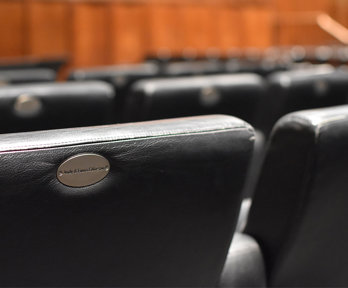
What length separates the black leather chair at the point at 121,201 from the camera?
0.34 metres

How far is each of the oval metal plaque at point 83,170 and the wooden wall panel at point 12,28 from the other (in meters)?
3.66

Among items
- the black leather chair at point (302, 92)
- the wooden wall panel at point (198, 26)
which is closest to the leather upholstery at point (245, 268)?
the black leather chair at point (302, 92)

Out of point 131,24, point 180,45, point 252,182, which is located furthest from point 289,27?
point 252,182

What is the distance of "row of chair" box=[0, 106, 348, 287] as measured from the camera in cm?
34

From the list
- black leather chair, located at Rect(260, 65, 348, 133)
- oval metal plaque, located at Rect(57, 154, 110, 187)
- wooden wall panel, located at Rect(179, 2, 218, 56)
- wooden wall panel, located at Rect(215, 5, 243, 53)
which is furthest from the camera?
wooden wall panel, located at Rect(215, 5, 243, 53)

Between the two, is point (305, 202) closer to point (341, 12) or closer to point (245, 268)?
point (245, 268)

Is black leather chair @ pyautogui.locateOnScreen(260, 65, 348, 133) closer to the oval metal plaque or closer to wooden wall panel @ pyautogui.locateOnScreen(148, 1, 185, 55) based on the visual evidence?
the oval metal plaque

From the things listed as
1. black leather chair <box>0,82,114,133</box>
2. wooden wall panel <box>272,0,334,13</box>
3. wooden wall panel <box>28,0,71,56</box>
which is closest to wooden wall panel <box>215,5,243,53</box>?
wooden wall panel <box>272,0,334,13</box>

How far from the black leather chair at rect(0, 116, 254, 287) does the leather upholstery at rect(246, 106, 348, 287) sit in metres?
0.07

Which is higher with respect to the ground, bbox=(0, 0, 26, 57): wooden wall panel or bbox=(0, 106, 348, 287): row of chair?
bbox=(0, 106, 348, 287): row of chair

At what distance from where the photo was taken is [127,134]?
1.19ft

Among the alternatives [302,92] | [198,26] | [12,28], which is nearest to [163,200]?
[302,92]

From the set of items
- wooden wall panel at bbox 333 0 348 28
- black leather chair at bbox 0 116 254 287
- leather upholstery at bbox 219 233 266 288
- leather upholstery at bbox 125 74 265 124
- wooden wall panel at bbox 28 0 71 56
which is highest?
black leather chair at bbox 0 116 254 287

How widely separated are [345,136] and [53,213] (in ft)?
0.92
